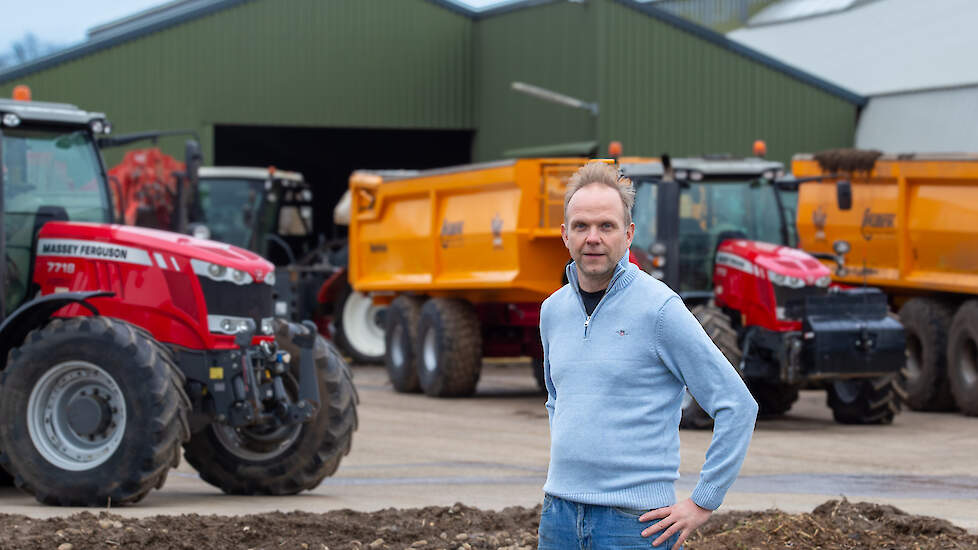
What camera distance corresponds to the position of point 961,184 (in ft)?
53.3

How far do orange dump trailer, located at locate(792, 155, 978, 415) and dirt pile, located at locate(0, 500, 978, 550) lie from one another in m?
8.52

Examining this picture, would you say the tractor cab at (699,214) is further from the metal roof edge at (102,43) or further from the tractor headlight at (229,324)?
the metal roof edge at (102,43)

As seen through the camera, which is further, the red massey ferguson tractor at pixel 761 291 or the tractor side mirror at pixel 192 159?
the red massey ferguson tractor at pixel 761 291

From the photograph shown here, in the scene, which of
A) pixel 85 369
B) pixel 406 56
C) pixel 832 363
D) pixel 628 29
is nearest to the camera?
pixel 85 369

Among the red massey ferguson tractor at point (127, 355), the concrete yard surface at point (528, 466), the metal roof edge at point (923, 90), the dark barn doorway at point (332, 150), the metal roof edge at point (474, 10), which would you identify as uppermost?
the metal roof edge at point (474, 10)

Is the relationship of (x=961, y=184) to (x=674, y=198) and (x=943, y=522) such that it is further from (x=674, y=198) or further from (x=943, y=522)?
(x=943, y=522)

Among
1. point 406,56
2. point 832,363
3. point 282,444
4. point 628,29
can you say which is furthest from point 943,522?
point 406,56

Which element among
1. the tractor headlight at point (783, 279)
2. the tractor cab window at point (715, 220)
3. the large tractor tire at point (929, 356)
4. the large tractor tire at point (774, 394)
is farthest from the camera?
the large tractor tire at point (929, 356)

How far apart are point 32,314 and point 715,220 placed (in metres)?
7.97

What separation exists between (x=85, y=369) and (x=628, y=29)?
64.4 ft

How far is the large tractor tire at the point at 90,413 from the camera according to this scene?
361 inches

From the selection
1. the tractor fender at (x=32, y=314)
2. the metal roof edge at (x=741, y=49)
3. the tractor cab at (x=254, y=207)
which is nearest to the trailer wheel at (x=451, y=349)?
the tractor cab at (x=254, y=207)

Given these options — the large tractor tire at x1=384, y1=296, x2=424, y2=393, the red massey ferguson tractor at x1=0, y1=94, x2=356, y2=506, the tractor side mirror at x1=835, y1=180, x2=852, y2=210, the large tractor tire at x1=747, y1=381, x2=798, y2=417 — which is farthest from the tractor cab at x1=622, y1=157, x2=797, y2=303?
the red massey ferguson tractor at x1=0, y1=94, x2=356, y2=506

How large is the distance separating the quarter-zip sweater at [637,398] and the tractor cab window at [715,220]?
11475 mm
